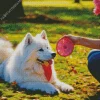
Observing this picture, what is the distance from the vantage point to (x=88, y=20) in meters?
17.8

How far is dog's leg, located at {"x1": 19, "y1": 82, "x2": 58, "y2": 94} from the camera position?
6809 mm

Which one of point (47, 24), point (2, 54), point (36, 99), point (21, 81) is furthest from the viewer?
point (47, 24)

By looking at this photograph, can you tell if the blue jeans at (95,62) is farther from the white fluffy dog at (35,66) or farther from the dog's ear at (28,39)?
the dog's ear at (28,39)

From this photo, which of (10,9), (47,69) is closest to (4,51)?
(47,69)

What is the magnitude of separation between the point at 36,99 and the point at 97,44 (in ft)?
4.03

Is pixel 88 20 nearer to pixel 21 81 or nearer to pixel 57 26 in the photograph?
pixel 57 26

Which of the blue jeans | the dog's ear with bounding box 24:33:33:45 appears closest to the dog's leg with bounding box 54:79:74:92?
the blue jeans

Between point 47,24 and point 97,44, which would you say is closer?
point 97,44

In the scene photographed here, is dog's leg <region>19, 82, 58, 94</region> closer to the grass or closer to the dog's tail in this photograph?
the grass

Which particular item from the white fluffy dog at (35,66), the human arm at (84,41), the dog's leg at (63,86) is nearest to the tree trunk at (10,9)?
the white fluffy dog at (35,66)

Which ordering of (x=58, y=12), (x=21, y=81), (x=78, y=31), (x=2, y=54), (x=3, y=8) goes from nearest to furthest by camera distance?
(x=21, y=81) → (x=2, y=54) → (x=78, y=31) → (x=3, y=8) → (x=58, y=12)

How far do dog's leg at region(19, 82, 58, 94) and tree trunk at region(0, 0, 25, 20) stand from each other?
31.9 ft

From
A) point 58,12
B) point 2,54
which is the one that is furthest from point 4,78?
point 58,12

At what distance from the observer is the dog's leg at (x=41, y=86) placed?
6.81 meters
